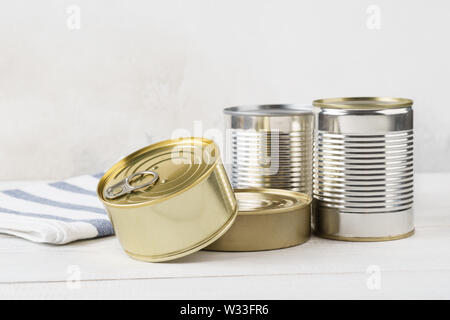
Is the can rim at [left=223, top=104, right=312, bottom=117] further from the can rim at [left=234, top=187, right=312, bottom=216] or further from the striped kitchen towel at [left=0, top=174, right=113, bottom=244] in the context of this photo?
the striped kitchen towel at [left=0, top=174, right=113, bottom=244]

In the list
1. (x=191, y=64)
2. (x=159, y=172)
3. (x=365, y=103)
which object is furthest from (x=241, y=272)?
(x=191, y=64)

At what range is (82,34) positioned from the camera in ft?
4.90

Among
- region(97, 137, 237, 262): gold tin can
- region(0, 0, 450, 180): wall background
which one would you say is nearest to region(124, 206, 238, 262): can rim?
region(97, 137, 237, 262): gold tin can

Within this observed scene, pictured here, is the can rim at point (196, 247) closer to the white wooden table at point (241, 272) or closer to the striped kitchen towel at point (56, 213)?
the white wooden table at point (241, 272)

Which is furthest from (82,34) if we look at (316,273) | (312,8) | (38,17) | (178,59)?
(316,273)

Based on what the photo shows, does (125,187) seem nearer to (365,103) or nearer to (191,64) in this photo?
(365,103)

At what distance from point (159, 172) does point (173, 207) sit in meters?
0.10

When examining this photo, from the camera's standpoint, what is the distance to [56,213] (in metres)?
1.08

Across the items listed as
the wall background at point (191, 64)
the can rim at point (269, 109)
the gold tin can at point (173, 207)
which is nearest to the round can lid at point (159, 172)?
the gold tin can at point (173, 207)

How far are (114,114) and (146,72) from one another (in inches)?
4.9

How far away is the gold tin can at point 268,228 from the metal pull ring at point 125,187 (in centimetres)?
13

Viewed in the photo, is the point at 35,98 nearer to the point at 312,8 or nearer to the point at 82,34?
the point at 82,34

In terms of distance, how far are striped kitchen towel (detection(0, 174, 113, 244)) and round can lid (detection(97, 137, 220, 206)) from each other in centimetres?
9

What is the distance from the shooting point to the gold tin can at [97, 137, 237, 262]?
83 centimetres
